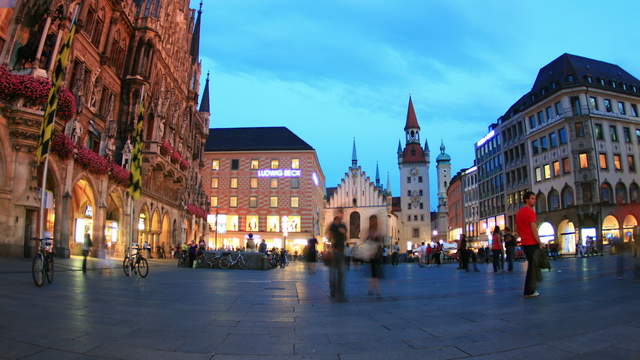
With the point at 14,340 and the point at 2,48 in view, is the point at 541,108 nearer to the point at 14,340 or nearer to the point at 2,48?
the point at 2,48

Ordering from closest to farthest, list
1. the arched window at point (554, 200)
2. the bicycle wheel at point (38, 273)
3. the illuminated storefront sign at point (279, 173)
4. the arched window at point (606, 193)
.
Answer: the bicycle wheel at point (38, 273), the arched window at point (606, 193), the arched window at point (554, 200), the illuminated storefront sign at point (279, 173)

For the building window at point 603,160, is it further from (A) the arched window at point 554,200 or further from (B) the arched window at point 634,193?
(A) the arched window at point 554,200

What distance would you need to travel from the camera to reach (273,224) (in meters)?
62.1

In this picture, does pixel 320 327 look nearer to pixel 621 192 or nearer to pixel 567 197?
pixel 567 197

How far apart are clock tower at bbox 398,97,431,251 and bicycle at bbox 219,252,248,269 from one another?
7567 cm

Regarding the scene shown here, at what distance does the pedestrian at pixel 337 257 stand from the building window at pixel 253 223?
179 feet

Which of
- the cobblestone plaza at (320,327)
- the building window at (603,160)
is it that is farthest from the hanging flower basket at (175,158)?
the building window at (603,160)

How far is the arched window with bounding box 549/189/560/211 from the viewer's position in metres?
47.3

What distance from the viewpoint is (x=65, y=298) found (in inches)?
299

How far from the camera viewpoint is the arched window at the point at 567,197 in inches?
1791

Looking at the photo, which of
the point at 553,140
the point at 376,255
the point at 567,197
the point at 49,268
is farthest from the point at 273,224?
the point at 376,255

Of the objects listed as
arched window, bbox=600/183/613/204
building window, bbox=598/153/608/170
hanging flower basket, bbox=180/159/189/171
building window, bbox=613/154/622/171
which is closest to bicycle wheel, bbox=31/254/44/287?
hanging flower basket, bbox=180/159/189/171

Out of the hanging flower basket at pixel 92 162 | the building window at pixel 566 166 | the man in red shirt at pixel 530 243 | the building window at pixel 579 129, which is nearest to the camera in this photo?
the man in red shirt at pixel 530 243

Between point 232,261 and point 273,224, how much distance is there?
37.7m
